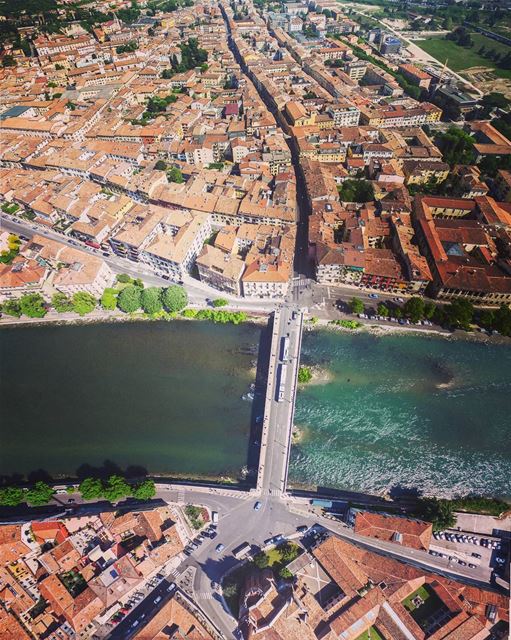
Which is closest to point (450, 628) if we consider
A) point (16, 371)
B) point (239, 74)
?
point (16, 371)

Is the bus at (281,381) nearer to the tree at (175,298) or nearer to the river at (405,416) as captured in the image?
the river at (405,416)

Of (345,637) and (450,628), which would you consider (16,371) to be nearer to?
(345,637)

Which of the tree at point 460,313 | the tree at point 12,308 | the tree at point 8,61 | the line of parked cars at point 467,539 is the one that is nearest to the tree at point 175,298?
the tree at point 12,308

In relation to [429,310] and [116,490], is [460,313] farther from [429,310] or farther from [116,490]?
[116,490]

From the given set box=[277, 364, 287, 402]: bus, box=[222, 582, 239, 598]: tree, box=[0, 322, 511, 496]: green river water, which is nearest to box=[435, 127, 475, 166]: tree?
box=[0, 322, 511, 496]: green river water

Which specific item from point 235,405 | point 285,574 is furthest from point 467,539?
point 235,405

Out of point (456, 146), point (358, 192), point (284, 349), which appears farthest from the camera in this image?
point (456, 146)

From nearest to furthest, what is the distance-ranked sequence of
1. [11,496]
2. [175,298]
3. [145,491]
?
1. [145,491]
2. [11,496]
3. [175,298]

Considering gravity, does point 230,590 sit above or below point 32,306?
below
